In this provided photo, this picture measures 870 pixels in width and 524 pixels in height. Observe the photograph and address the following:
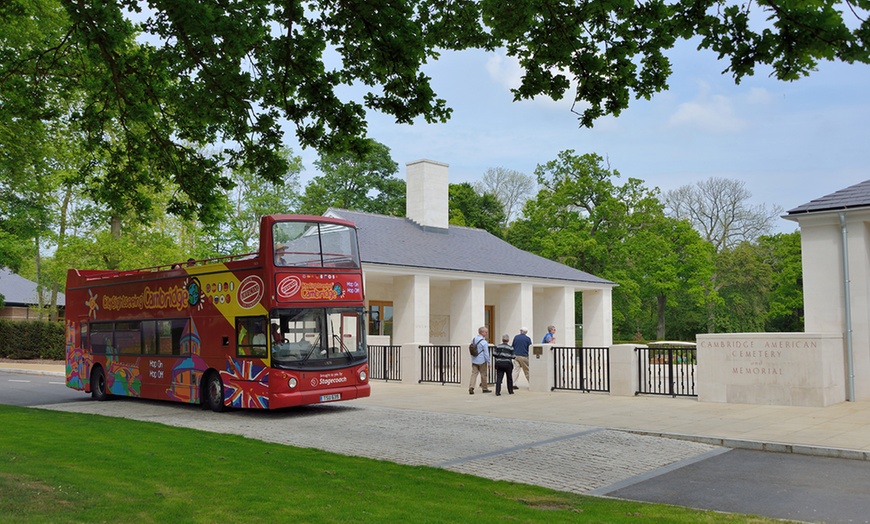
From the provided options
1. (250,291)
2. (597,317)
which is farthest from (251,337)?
(597,317)

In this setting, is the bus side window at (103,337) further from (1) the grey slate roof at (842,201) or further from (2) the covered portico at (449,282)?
(1) the grey slate roof at (842,201)

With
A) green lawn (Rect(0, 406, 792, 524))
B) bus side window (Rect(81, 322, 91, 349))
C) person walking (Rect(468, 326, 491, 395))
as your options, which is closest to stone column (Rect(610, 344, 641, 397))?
person walking (Rect(468, 326, 491, 395))

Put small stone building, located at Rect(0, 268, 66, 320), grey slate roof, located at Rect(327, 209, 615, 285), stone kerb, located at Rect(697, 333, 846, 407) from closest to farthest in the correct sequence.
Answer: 1. stone kerb, located at Rect(697, 333, 846, 407)
2. grey slate roof, located at Rect(327, 209, 615, 285)
3. small stone building, located at Rect(0, 268, 66, 320)

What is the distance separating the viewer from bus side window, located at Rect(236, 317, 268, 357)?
15.8 m

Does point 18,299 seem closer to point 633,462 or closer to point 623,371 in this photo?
point 623,371

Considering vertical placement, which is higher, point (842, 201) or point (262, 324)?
point (842, 201)

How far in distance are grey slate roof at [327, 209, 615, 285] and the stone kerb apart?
18.1 metres

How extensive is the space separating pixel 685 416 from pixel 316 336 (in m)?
7.78

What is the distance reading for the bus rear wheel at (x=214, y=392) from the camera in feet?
55.9

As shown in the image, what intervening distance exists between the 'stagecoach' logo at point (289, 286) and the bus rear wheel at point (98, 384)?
26.3ft

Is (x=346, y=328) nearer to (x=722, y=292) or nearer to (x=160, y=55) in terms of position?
(x=160, y=55)

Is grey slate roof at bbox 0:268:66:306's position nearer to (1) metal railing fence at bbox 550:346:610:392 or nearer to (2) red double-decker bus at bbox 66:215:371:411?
(2) red double-decker bus at bbox 66:215:371:411

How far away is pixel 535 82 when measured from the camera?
10742mm

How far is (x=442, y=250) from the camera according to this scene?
3894cm
